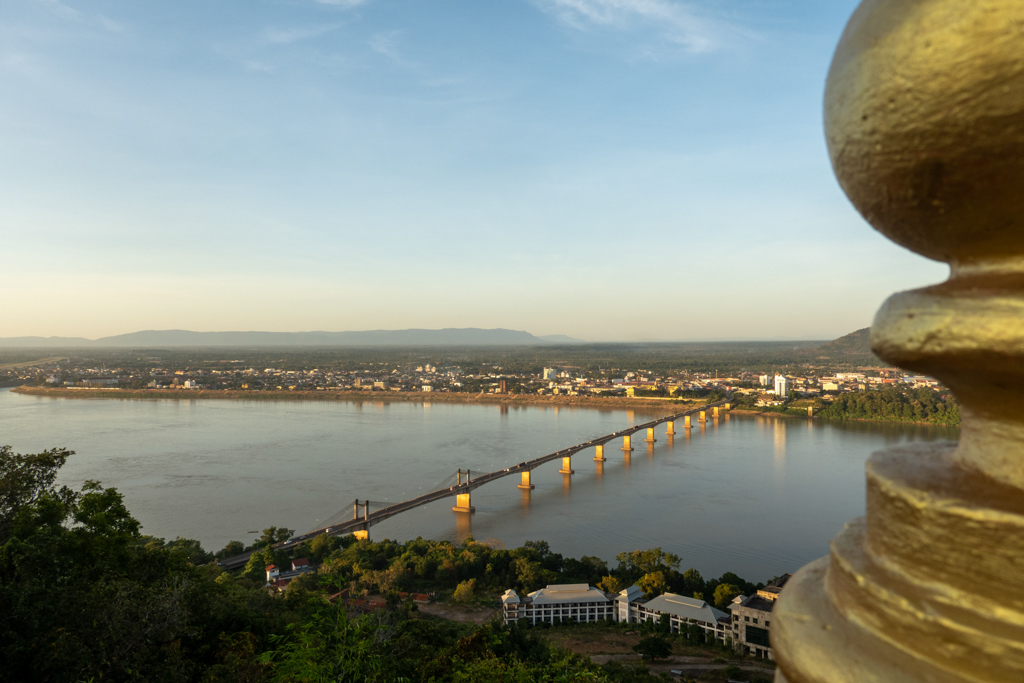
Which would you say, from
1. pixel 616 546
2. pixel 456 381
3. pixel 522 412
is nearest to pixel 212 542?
pixel 616 546

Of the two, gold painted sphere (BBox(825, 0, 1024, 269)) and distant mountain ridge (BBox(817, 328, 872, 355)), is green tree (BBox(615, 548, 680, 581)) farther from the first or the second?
distant mountain ridge (BBox(817, 328, 872, 355))

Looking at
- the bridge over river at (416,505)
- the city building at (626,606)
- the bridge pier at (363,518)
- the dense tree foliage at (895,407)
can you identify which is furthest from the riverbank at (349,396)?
the city building at (626,606)

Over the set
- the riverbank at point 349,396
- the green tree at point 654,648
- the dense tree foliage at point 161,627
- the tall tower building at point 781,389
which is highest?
the dense tree foliage at point 161,627

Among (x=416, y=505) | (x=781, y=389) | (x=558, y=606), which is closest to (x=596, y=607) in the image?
(x=558, y=606)

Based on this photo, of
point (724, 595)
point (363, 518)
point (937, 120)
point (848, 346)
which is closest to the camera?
point (937, 120)

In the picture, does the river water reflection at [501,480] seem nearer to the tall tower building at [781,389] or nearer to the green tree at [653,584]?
the green tree at [653,584]

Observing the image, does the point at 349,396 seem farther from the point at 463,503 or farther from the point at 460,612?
the point at 460,612

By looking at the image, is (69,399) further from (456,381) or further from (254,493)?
(254,493)
